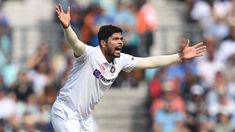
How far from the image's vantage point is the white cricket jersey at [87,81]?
546 inches

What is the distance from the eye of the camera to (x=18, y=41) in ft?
76.9

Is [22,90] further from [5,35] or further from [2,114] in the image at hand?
[5,35]

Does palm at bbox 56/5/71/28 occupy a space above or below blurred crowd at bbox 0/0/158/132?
above

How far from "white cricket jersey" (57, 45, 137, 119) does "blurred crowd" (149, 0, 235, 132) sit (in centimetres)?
581

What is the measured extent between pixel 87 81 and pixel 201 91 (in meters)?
7.14

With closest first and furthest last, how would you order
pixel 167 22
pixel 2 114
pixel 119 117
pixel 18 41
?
pixel 2 114
pixel 119 117
pixel 18 41
pixel 167 22

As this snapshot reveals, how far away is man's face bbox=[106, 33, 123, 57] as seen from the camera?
13781 mm

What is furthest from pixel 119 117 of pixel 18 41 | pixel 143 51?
pixel 18 41

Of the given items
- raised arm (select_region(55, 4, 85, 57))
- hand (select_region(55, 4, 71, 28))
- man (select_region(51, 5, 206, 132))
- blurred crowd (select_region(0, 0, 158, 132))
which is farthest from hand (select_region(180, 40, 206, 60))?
blurred crowd (select_region(0, 0, 158, 132))

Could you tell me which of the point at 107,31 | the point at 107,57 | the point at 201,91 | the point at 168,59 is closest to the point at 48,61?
the point at 201,91

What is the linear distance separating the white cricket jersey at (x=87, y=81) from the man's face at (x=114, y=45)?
0.18 metres

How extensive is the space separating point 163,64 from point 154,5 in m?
11.0

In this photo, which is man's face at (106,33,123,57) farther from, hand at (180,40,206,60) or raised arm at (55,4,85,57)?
hand at (180,40,206,60)

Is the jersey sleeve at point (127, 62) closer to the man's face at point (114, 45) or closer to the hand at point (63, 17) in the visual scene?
the man's face at point (114, 45)
